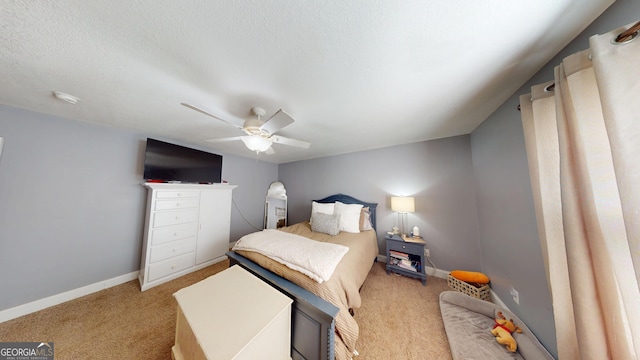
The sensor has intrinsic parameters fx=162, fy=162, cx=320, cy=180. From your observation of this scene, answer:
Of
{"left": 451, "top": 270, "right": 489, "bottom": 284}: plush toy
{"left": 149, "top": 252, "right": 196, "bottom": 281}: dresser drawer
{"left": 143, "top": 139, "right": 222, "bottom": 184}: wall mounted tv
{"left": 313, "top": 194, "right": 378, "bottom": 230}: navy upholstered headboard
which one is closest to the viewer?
{"left": 451, "top": 270, "right": 489, "bottom": 284}: plush toy

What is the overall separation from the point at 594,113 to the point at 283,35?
154 centimetres

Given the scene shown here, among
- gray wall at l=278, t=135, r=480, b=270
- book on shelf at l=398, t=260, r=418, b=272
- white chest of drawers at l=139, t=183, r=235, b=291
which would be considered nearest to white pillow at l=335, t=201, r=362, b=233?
gray wall at l=278, t=135, r=480, b=270

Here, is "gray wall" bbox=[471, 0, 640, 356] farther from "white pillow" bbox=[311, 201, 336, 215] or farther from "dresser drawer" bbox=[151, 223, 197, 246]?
"dresser drawer" bbox=[151, 223, 197, 246]

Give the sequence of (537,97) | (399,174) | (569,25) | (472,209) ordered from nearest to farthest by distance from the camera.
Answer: (569,25), (537,97), (472,209), (399,174)

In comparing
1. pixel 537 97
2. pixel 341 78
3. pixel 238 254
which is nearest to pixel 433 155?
pixel 537 97

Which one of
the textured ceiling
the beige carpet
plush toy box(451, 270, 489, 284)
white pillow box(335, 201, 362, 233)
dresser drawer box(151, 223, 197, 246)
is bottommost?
the beige carpet

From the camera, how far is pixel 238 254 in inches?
73.8

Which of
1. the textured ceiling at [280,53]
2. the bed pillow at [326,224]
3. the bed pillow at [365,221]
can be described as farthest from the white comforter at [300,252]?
the textured ceiling at [280,53]

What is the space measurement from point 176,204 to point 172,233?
0.42m

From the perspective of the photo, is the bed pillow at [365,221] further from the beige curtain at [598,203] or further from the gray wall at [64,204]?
the gray wall at [64,204]

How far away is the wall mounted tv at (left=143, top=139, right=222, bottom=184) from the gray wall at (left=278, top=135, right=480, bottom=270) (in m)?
2.27

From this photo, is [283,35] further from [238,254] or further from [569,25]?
[238,254]

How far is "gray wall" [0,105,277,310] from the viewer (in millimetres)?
1676

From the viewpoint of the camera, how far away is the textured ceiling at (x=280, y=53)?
78 cm
